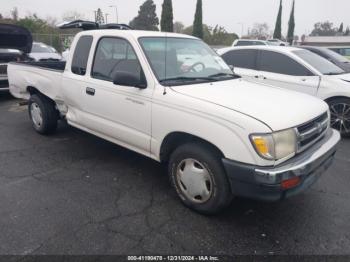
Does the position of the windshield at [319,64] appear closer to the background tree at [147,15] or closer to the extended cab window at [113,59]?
the extended cab window at [113,59]

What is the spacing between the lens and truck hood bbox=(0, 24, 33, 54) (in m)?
7.86

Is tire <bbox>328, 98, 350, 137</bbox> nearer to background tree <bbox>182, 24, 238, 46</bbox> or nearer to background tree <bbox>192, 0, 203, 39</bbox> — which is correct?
background tree <bbox>192, 0, 203, 39</bbox>

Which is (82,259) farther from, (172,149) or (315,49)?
(315,49)

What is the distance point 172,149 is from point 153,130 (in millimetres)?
298

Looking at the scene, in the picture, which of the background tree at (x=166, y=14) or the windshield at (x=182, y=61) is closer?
the windshield at (x=182, y=61)

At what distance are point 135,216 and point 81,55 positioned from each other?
2.50m

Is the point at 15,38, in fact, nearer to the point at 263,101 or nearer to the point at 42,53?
the point at 42,53

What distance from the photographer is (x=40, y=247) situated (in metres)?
2.75

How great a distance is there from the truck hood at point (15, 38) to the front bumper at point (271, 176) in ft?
24.0

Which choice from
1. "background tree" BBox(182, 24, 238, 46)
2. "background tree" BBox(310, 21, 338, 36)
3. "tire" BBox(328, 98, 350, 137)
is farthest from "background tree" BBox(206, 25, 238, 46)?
"background tree" BBox(310, 21, 338, 36)

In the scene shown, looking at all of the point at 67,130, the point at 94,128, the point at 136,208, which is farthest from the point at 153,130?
the point at 67,130

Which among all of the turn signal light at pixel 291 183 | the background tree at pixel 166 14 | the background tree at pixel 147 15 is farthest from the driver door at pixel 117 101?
the background tree at pixel 147 15

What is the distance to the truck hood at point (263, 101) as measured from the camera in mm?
2852

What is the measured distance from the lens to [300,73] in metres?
6.48
